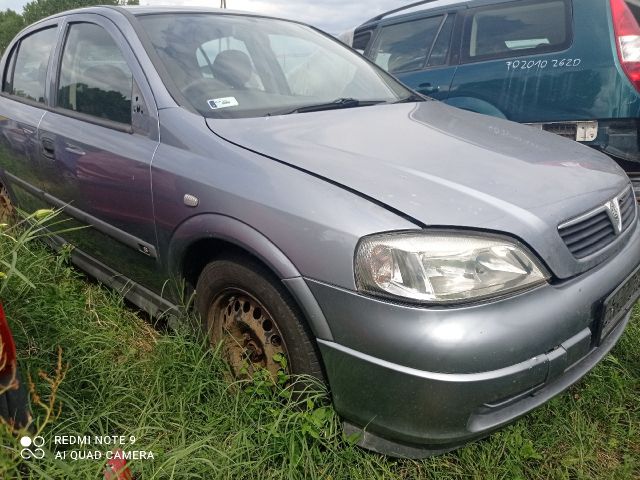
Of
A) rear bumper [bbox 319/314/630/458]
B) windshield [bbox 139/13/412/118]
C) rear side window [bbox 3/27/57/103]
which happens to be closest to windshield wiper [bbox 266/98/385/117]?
windshield [bbox 139/13/412/118]

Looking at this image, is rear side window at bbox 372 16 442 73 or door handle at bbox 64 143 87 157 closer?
door handle at bbox 64 143 87 157

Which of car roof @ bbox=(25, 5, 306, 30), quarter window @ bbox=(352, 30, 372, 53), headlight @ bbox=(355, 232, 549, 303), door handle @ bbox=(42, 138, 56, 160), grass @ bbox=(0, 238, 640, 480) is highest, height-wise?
car roof @ bbox=(25, 5, 306, 30)

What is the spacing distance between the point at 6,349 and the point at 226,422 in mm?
731

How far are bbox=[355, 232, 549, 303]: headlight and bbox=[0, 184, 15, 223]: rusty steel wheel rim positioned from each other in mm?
2961

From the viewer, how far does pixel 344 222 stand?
4.86ft

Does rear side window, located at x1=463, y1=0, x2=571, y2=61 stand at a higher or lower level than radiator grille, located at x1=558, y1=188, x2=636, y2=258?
higher

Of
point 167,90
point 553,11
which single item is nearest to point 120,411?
point 167,90

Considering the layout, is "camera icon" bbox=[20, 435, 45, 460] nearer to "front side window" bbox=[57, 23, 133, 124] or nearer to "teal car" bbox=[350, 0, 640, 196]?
"front side window" bbox=[57, 23, 133, 124]

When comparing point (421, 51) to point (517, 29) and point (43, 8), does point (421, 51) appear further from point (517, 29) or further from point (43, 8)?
point (43, 8)

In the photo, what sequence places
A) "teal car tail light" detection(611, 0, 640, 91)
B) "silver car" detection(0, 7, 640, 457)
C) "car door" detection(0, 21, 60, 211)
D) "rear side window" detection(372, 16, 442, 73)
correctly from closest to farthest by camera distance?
1. "silver car" detection(0, 7, 640, 457)
2. "car door" detection(0, 21, 60, 211)
3. "teal car tail light" detection(611, 0, 640, 91)
4. "rear side window" detection(372, 16, 442, 73)

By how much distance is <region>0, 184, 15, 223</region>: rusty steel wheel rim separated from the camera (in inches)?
138

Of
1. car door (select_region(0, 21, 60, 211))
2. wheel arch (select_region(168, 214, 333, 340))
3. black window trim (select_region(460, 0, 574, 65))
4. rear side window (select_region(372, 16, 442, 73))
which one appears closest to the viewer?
wheel arch (select_region(168, 214, 333, 340))

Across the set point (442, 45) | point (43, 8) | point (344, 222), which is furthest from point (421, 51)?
point (43, 8)

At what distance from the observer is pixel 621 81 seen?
3447 millimetres
